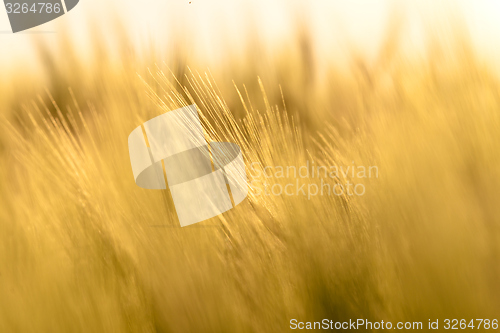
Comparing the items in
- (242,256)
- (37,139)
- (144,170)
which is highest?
(37,139)

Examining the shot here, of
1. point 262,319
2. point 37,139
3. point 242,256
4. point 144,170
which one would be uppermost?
point 37,139

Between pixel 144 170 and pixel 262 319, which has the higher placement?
pixel 144 170

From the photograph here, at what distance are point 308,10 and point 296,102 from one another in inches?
6.7

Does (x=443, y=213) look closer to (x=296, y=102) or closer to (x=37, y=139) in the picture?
(x=296, y=102)

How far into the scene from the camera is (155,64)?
52cm

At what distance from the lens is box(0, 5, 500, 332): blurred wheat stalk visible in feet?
1.56

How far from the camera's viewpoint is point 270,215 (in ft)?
1.58

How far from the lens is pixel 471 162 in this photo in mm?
484

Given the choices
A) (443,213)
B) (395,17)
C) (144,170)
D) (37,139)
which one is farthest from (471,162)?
(37,139)

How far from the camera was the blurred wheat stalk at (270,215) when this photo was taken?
1.56ft

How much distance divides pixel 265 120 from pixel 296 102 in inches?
2.5

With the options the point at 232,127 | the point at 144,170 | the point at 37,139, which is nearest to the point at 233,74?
the point at 232,127

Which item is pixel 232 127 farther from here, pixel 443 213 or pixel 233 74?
pixel 443 213

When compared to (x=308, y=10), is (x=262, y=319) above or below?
below
